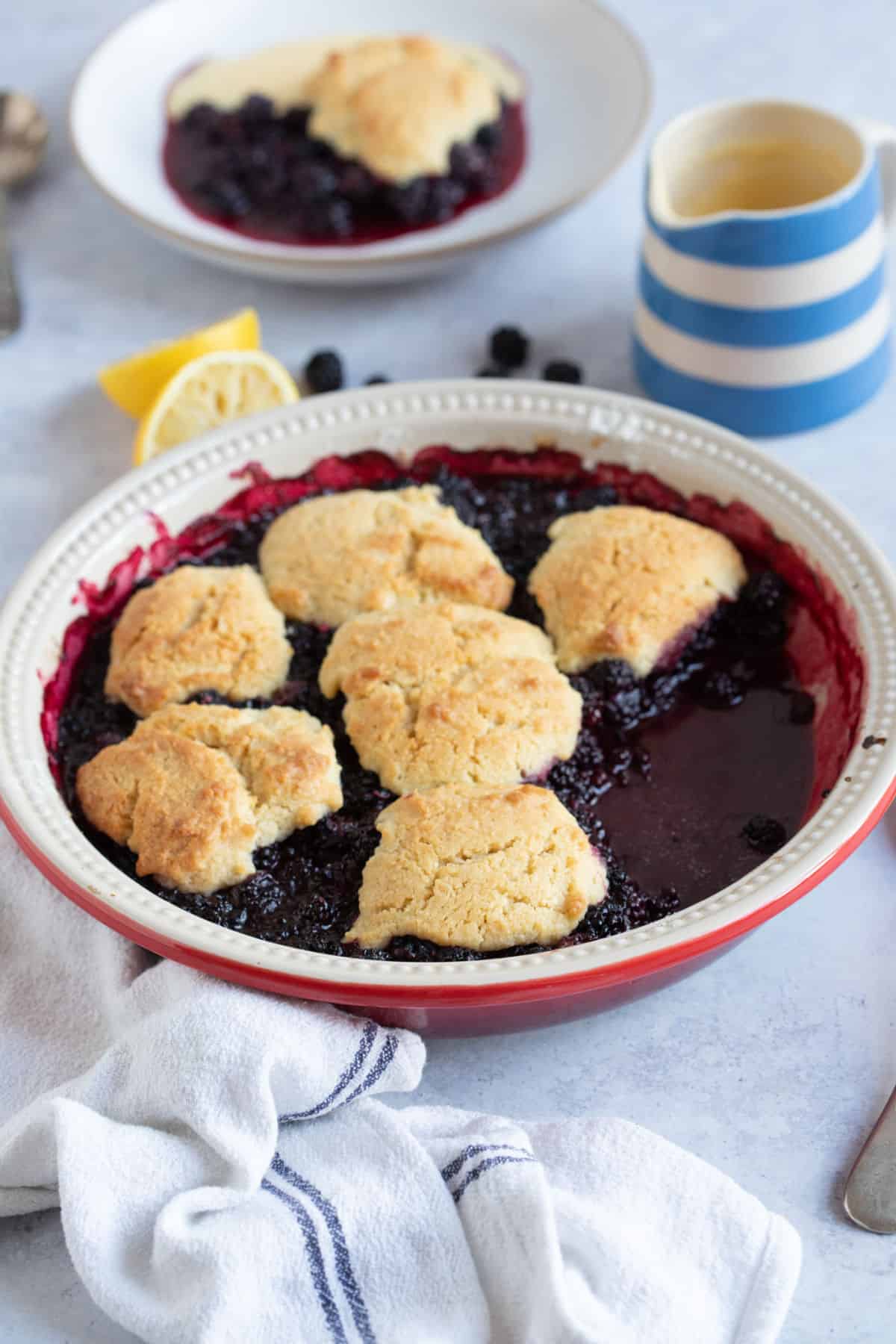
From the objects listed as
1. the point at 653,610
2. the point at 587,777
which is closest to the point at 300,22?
the point at 653,610

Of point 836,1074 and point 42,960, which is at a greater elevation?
point 836,1074

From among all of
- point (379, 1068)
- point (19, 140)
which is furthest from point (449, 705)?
point (19, 140)

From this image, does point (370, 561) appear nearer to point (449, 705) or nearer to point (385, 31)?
point (449, 705)

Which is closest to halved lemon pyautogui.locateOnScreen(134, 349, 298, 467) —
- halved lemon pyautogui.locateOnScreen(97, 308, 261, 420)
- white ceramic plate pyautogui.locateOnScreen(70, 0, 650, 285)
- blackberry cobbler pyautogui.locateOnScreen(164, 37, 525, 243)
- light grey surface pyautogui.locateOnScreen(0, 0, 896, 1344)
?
halved lemon pyautogui.locateOnScreen(97, 308, 261, 420)

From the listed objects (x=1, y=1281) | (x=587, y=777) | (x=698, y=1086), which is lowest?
(x=1, y=1281)

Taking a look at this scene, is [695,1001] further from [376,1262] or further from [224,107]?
[224,107]

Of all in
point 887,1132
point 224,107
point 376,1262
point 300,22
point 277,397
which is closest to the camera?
point 376,1262

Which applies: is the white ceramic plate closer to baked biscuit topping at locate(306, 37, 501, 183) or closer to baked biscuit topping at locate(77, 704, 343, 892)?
baked biscuit topping at locate(306, 37, 501, 183)
